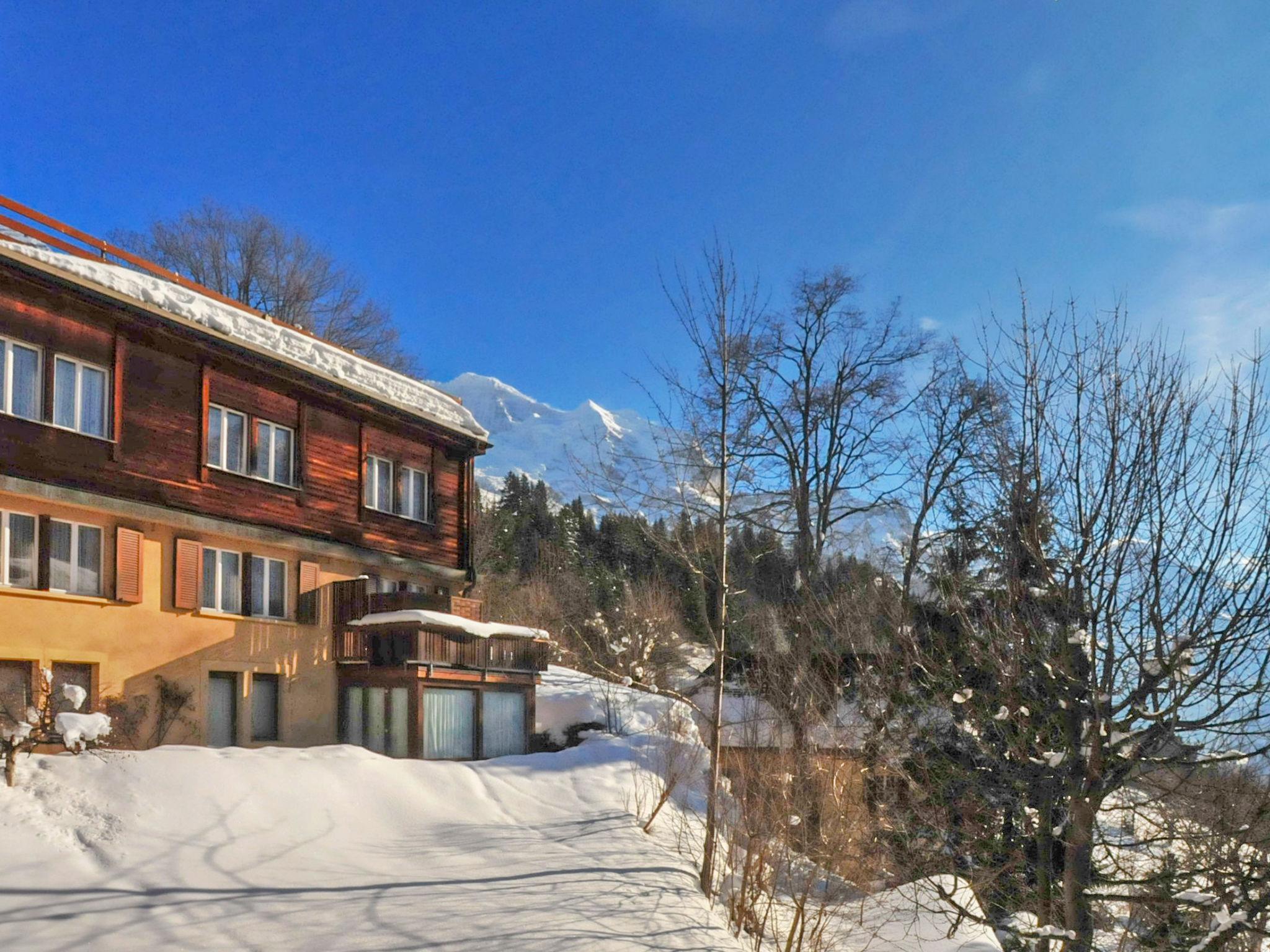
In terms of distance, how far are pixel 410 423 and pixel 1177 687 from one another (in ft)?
57.1

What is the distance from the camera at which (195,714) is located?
17.6m

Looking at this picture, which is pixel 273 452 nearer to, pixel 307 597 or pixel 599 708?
pixel 307 597

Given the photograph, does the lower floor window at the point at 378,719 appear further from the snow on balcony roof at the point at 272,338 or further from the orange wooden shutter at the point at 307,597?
the snow on balcony roof at the point at 272,338

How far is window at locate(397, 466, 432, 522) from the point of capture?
23.6 m

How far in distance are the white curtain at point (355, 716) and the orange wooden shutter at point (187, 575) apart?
3865mm

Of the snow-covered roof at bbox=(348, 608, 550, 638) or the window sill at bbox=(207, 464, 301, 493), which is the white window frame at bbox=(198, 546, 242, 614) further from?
the snow-covered roof at bbox=(348, 608, 550, 638)

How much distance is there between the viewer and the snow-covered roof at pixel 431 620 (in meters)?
19.6

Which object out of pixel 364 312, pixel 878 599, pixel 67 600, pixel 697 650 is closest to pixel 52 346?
pixel 67 600

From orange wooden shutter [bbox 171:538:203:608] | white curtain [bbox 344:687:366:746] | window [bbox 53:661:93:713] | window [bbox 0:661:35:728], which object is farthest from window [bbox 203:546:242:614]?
window [bbox 0:661:35:728]

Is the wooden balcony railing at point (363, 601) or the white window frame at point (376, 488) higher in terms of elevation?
the white window frame at point (376, 488)

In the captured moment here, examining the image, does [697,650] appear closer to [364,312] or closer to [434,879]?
[364,312]

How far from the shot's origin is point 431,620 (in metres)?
19.5

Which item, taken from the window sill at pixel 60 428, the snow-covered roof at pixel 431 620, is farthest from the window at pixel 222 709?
the window sill at pixel 60 428

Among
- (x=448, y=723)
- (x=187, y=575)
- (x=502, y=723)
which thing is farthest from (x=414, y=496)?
(x=187, y=575)
